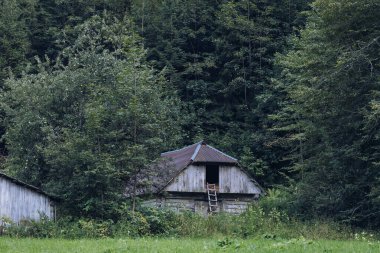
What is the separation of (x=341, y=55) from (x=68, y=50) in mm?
14552

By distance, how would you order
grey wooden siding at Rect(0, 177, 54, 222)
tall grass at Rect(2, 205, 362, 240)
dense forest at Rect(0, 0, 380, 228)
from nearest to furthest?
tall grass at Rect(2, 205, 362, 240) < grey wooden siding at Rect(0, 177, 54, 222) < dense forest at Rect(0, 0, 380, 228)

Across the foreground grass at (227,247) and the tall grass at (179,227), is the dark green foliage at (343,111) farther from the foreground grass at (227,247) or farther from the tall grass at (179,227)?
the foreground grass at (227,247)

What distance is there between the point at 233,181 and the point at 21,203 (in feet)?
52.7

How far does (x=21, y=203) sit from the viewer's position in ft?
91.0

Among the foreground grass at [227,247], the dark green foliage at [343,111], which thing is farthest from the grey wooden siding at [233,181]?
the foreground grass at [227,247]

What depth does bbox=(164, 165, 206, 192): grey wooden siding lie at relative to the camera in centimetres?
3878

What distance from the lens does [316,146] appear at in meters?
32.0

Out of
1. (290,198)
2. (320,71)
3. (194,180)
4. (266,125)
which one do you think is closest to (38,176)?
(194,180)

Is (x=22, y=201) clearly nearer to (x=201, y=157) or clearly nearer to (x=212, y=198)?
(x=201, y=157)

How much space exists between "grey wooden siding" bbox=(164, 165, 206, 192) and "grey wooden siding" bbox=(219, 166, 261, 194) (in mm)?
1216

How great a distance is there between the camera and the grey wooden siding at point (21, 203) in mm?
27125

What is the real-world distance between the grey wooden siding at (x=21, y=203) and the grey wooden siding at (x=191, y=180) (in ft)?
37.7

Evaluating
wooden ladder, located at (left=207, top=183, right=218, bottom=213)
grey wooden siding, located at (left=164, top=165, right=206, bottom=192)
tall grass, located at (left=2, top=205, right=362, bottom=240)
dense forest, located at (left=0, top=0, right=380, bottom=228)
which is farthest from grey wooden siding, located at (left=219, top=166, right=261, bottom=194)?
tall grass, located at (left=2, top=205, right=362, bottom=240)

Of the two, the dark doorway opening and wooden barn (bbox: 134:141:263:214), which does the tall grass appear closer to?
wooden barn (bbox: 134:141:263:214)
